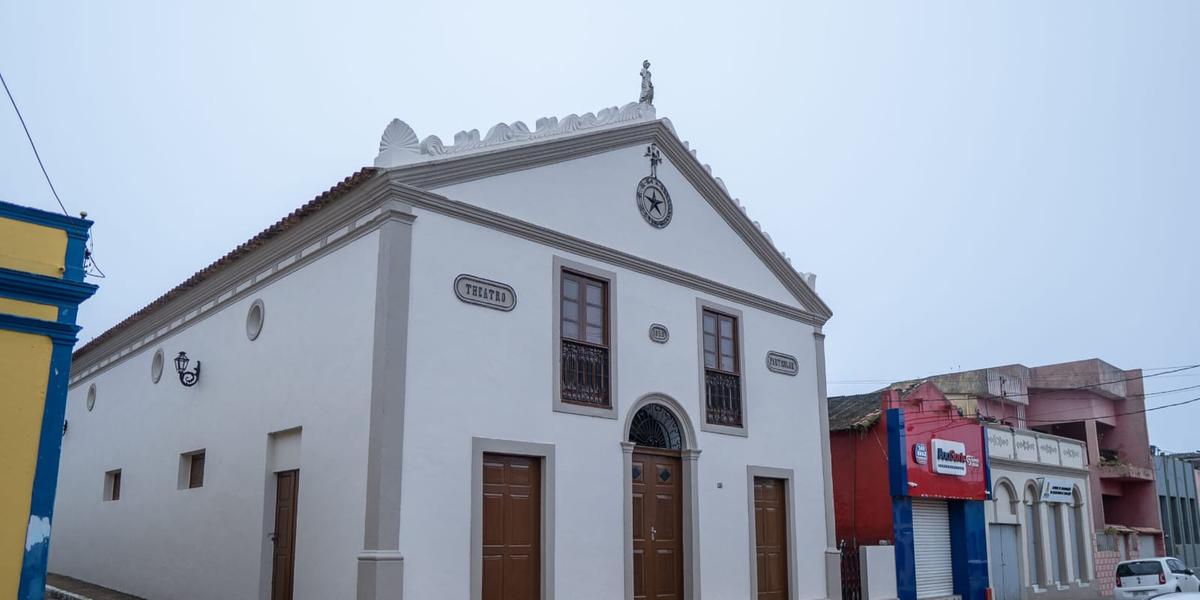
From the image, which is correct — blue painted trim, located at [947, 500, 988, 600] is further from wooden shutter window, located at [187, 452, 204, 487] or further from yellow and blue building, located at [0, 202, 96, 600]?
yellow and blue building, located at [0, 202, 96, 600]

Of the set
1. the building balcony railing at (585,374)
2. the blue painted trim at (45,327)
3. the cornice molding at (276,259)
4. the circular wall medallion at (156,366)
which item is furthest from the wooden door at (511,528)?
the circular wall medallion at (156,366)

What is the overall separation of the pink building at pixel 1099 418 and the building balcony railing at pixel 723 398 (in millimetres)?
16441

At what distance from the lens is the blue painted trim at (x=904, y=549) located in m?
18.8

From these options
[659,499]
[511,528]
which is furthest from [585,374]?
[511,528]

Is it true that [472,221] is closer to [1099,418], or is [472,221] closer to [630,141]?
[630,141]

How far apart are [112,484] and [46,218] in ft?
33.6

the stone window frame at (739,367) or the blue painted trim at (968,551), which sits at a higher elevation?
the stone window frame at (739,367)

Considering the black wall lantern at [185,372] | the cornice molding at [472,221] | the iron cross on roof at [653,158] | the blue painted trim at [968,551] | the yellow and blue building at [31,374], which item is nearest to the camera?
the yellow and blue building at [31,374]

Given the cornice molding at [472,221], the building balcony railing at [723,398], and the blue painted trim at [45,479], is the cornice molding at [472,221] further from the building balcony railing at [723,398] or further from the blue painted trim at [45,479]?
the blue painted trim at [45,479]

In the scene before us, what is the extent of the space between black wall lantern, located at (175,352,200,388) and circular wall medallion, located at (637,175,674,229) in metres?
7.15

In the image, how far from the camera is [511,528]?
1166 centimetres

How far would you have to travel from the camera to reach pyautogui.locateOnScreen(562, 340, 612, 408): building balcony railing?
1268 cm

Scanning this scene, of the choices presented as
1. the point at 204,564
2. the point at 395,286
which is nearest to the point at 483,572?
the point at 395,286

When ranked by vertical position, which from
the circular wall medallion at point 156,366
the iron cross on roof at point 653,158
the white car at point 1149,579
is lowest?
the white car at point 1149,579
